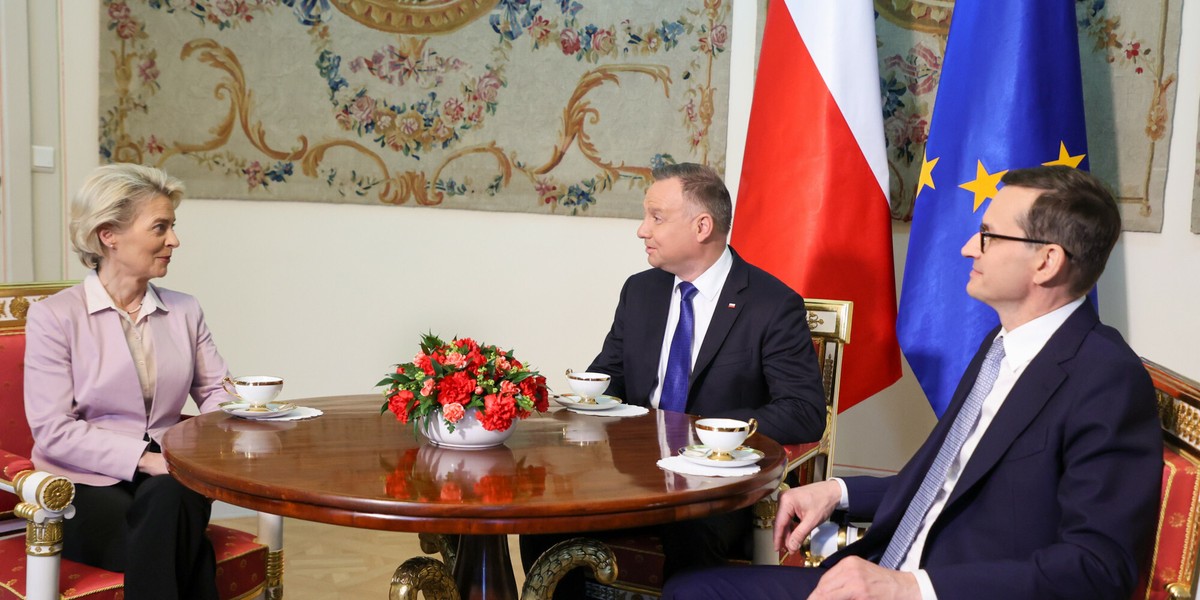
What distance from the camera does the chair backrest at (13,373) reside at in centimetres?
245

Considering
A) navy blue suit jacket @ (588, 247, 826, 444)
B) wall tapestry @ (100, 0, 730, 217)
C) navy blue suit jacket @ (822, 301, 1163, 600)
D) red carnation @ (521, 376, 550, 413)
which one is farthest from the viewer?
wall tapestry @ (100, 0, 730, 217)

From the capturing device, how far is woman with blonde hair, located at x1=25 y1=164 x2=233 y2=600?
82.7 inches

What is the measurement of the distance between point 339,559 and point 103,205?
179cm

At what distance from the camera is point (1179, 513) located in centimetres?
145

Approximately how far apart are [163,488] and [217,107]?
2475mm

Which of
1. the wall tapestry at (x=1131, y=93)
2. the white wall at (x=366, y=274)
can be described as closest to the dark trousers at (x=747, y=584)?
the wall tapestry at (x=1131, y=93)

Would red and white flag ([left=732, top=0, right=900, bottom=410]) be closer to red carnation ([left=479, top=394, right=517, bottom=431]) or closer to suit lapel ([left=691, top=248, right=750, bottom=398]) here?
suit lapel ([left=691, top=248, right=750, bottom=398])

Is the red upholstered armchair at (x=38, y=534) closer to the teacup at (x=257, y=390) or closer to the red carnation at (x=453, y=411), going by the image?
the teacup at (x=257, y=390)

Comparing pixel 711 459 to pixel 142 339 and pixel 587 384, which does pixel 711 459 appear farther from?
pixel 142 339

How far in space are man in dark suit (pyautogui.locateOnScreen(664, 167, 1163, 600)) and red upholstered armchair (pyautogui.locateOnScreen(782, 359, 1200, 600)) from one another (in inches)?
1.6

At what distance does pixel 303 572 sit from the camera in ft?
12.0

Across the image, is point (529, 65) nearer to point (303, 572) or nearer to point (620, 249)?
point (620, 249)

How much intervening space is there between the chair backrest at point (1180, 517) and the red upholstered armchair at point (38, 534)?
1732mm

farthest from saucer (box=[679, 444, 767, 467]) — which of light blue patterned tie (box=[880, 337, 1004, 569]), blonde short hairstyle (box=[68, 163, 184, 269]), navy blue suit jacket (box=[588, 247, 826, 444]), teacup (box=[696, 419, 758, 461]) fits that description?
blonde short hairstyle (box=[68, 163, 184, 269])
